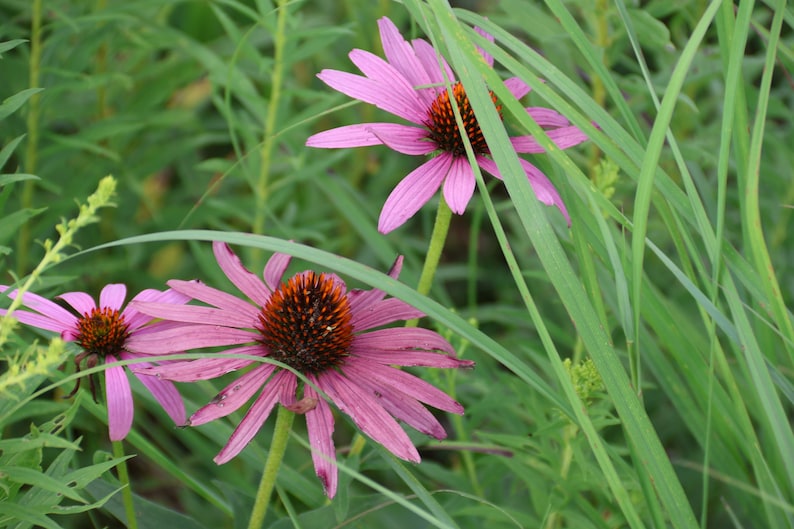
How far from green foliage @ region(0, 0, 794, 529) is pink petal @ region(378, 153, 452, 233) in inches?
2.5

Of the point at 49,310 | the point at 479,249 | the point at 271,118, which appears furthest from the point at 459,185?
the point at 479,249

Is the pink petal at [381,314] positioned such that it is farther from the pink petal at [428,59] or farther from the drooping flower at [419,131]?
the pink petal at [428,59]

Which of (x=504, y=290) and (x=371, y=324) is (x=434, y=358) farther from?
(x=504, y=290)

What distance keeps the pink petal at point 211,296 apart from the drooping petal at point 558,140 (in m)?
0.32

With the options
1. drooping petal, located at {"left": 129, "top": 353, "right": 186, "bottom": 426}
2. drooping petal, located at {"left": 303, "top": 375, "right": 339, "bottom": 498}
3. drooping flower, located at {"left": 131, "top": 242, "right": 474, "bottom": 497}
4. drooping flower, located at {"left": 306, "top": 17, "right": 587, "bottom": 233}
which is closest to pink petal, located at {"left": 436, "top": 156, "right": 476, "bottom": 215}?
drooping flower, located at {"left": 306, "top": 17, "right": 587, "bottom": 233}

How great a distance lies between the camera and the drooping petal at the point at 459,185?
834 millimetres

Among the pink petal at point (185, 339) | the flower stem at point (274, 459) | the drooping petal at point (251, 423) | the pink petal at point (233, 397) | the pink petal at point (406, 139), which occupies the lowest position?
the flower stem at point (274, 459)

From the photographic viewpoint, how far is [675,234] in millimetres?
960

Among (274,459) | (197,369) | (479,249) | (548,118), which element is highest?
(548,118)

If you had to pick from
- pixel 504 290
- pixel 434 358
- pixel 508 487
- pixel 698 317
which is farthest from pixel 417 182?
pixel 504 290

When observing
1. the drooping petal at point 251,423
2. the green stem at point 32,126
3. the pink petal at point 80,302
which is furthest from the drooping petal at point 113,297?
the green stem at point 32,126

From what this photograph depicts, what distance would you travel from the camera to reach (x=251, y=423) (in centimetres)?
79

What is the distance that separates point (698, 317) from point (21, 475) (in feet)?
4.15

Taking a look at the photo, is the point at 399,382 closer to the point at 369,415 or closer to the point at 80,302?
the point at 369,415
